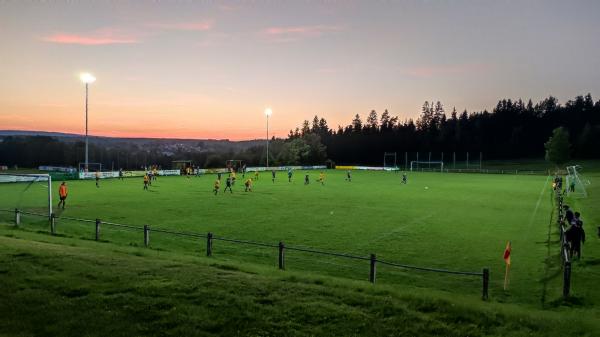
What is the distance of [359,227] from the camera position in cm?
2328

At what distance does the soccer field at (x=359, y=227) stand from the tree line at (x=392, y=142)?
8392cm

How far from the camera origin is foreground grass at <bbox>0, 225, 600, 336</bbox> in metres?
7.76

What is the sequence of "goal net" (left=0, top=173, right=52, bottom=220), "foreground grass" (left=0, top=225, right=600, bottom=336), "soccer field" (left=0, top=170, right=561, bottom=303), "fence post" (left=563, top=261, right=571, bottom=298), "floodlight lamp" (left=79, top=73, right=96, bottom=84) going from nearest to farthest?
"foreground grass" (left=0, top=225, right=600, bottom=336), "fence post" (left=563, top=261, right=571, bottom=298), "soccer field" (left=0, top=170, right=561, bottom=303), "goal net" (left=0, top=173, right=52, bottom=220), "floodlight lamp" (left=79, top=73, right=96, bottom=84)

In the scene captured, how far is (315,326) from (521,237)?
16764 millimetres

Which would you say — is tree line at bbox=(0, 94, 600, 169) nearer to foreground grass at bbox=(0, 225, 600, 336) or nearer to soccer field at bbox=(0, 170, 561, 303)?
soccer field at bbox=(0, 170, 561, 303)

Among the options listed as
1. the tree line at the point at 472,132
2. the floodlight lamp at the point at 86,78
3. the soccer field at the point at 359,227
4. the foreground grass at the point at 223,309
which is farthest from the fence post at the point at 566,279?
the tree line at the point at 472,132

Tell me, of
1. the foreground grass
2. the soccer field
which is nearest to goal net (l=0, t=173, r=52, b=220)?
the soccer field

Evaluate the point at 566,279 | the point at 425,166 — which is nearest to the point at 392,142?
the point at 425,166

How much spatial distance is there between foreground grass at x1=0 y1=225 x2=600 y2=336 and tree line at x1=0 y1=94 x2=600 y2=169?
109 m

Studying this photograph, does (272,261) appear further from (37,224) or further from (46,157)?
(46,157)

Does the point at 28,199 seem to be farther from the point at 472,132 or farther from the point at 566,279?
the point at 472,132

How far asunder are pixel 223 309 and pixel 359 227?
15.5 metres

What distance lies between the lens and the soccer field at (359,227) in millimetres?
14914

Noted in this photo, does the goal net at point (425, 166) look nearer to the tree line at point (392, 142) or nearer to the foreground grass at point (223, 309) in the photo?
the tree line at point (392, 142)
